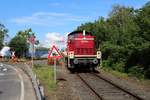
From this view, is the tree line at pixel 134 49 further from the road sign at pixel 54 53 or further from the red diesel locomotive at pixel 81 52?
the road sign at pixel 54 53

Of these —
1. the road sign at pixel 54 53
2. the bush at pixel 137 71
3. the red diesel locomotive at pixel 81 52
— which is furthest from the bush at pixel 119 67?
the road sign at pixel 54 53

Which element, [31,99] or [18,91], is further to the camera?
[18,91]

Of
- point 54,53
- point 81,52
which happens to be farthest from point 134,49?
point 54,53

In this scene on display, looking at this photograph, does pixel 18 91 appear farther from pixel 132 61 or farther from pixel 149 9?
pixel 132 61

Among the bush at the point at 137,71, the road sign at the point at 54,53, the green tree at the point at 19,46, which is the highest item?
the green tree at the point at 19,46

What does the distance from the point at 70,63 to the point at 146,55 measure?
7.62m

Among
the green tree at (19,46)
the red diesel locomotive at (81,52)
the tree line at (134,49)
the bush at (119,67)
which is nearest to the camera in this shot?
the tree line at (134,49)

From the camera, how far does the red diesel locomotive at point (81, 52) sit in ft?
121

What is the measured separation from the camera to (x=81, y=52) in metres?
38.0

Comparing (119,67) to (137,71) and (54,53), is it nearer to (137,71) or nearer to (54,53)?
(137,71)

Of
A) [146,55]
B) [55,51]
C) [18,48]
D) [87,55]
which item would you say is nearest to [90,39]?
[87,55]

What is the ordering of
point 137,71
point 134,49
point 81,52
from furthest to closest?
point 81,52 → point 134,49 → point 137,71

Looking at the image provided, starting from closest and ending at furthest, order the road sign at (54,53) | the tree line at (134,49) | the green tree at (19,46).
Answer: the road sign at (54,53) → the tree line at (134,49) → the green tree at (19,46)

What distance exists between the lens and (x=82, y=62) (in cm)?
3700
